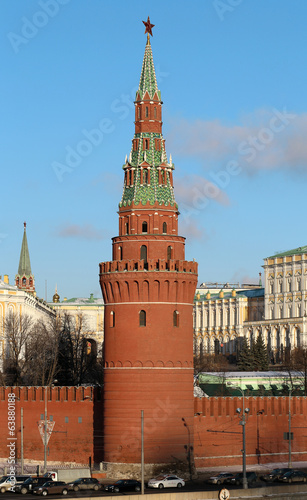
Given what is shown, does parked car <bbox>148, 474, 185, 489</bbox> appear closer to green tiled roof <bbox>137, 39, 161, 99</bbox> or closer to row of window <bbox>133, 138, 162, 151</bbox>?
row of window <bbox>133, 138, 162, 151</bbox>

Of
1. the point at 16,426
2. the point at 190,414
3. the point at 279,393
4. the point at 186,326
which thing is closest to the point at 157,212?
the point at 186,326

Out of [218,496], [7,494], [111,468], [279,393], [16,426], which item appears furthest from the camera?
[279,393]

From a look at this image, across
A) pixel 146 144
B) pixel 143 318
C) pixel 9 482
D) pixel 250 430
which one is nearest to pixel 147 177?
pixel 146 144

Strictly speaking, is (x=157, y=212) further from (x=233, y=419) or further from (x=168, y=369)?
(x=233, y=419)

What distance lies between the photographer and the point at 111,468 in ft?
255

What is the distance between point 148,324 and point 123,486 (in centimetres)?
1153

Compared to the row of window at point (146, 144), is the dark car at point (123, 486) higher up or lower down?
lower down

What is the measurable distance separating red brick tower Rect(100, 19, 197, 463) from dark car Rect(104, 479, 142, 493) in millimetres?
5250

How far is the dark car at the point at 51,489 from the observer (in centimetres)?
6794

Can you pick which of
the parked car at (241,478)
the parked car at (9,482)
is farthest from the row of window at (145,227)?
the parked car at (9,482)

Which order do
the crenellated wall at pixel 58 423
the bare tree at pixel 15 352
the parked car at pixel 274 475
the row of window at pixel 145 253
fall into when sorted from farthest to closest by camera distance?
the bare tree at pixel 15 352 < the crenellated wall at pixel 58 423 < the row of window at pixel 145 253 < the parked car at pixel 274 475

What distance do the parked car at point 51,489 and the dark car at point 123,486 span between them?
9.19 ft

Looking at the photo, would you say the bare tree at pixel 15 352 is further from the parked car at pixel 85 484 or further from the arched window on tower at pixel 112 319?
the parked car at pixel 85 484

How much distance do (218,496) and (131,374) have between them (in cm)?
1827
